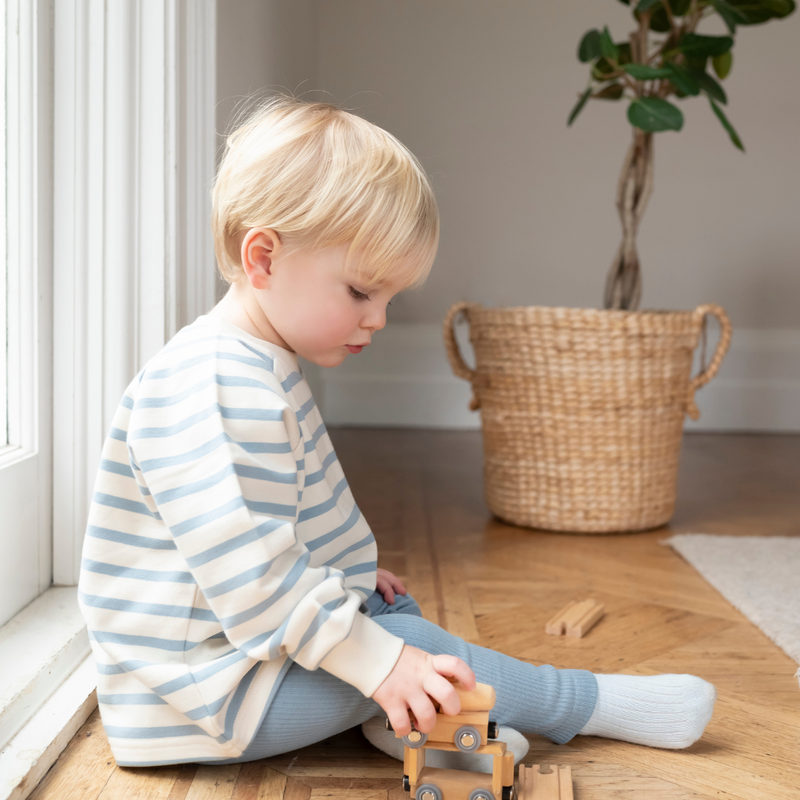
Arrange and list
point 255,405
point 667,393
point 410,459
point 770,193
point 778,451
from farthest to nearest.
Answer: point 770,193 < point 778,451 < point 410,459 < point 667,393 < point 255,405

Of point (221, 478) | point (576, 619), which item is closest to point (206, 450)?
point (221, 478)

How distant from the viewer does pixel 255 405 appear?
643 millimetres

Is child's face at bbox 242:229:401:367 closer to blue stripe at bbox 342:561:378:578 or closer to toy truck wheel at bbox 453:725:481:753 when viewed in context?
blue stripe at bbox 342:561:378:578

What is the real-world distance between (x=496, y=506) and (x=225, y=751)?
3.16 feet

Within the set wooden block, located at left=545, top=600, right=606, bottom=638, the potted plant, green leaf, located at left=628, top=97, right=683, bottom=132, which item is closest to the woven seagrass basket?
the potted plant

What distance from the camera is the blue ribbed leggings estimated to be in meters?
0.67

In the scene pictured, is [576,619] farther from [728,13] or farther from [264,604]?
[728,13]

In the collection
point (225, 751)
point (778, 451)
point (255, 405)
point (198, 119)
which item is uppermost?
point (198, 119)

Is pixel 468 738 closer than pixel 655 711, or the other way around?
pixel 468 738

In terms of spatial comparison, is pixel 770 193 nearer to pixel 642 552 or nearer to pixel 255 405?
pixel 642 552

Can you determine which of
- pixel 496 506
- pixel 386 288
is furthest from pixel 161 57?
pixel 496 506

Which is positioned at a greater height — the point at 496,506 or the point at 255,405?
the point at 255,405

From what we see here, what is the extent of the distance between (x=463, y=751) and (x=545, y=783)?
0.09m

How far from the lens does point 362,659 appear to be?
615mm
